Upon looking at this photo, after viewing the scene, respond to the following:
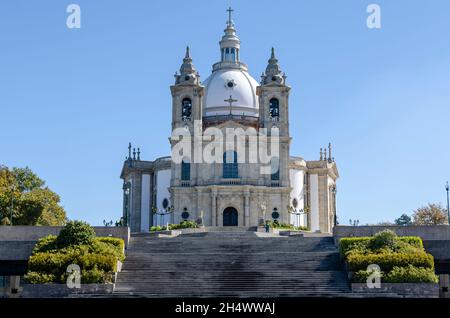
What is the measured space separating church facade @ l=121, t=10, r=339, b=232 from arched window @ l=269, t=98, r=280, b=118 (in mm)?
90

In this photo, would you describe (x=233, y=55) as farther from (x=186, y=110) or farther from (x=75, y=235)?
(x=75, y=235)

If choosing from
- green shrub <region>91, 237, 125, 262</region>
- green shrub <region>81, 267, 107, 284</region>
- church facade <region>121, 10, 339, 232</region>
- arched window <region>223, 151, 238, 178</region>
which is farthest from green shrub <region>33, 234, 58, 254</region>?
arched window <region>223, 151, 238, 178</region>

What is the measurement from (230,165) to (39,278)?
36.2 m

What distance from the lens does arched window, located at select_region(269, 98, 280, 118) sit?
71.1 m

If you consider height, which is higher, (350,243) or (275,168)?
(275,168)

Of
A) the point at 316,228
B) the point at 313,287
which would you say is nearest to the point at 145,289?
the point at 313,287

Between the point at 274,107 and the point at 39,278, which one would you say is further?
the point at 274,107

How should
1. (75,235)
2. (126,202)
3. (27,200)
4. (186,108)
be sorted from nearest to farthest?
1. (75,235)
2. (27,200)
3. (186,108)
4. (126,202)

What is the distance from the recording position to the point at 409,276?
33781 mm

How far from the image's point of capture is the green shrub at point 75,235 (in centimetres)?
3772

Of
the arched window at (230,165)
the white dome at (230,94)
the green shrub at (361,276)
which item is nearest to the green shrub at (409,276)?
the green shrub at (361,276)

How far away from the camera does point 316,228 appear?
72.4 metres

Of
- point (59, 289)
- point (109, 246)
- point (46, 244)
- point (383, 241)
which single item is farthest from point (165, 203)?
point (59, 289)
